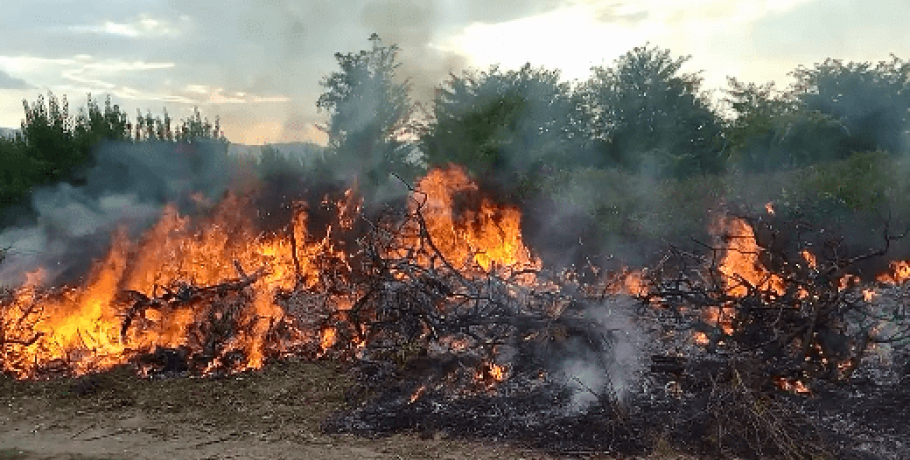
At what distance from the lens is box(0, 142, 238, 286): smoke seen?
10562 millimetres

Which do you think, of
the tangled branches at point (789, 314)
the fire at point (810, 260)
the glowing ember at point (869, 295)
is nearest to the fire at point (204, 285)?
the tangled branches at point (789, 314)

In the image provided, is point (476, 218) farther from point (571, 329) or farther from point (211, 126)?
point (211, 126)

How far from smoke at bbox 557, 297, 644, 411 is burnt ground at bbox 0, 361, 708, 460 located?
0.85 metres

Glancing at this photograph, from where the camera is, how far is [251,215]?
1082cm

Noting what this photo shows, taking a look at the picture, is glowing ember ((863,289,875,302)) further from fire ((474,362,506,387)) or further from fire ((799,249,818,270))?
fire ((474,362,506,387))

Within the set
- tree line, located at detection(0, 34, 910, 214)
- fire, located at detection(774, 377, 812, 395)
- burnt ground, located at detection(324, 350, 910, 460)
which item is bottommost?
burnt ground, located at detection(324, 350, 910, 460)

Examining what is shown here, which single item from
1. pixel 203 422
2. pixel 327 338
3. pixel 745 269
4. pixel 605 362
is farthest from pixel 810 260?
pixel 203 422

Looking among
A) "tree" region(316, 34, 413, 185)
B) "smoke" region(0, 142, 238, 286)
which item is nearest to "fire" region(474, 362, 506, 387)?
"smoke" region(0, 142, 238, 286)

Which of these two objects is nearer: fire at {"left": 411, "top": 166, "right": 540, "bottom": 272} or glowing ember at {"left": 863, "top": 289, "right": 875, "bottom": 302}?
glowing ember at {"left": 863, "top": 289, "right": 875, "bottom": 302}

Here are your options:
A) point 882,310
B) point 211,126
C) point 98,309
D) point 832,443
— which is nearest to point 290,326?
point 98,309

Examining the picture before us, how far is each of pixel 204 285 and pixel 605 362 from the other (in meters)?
5.26

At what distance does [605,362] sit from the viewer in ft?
22.2

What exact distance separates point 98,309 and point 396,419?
15.3 ft

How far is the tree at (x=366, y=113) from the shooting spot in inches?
837
